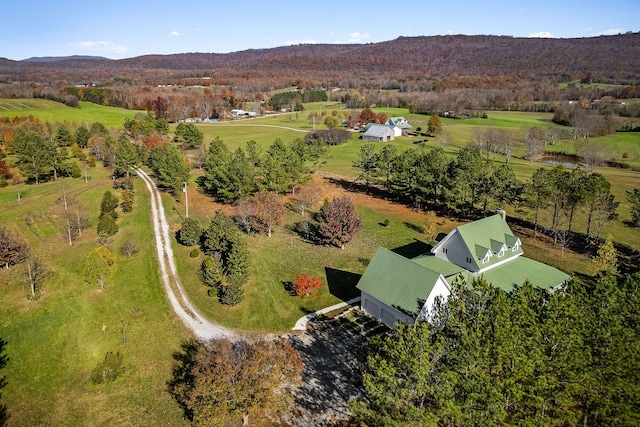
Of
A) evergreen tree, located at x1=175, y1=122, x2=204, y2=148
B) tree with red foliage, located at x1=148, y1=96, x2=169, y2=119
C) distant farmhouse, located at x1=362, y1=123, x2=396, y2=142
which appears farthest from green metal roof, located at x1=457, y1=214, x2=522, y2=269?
tree with red foliage, located at x1=148, y1=96, x2=169, y2=119

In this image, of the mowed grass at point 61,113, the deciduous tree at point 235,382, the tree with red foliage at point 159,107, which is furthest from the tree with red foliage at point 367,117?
the deciduous tree at point 235,382

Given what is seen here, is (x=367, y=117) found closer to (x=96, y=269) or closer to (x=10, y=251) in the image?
(x=96, y=269)

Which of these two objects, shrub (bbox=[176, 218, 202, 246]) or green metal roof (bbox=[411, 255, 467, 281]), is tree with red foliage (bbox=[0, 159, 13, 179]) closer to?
shrub (bbox=[176, 218, 202, 246])

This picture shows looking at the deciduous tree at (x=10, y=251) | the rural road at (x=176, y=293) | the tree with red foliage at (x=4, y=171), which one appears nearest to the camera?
the rural road at (x=176, y=293)

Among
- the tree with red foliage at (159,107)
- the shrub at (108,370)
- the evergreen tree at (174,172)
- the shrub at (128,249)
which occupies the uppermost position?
the tree with red foliage at (159,107)

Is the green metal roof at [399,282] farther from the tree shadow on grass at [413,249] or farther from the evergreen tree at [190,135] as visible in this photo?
the evergreen tree at [190,135]

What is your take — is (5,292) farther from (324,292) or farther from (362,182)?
(362,182)
